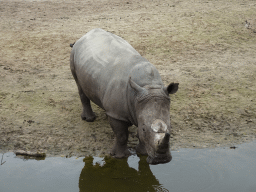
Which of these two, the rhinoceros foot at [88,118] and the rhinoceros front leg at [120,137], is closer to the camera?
the rhinoceros front leg at [120,137]

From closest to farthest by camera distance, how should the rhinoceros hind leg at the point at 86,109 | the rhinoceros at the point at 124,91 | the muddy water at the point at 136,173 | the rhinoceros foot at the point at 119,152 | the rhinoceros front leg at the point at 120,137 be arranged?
the rhinoceros at the point at 124,91 < the muddy water at the point at 136,173 < the rhinoceros front leg at the point at 120,137 < the rhinoceros foot at the point at 119,152 < the rhinoceros hind leg at the point at 86,109

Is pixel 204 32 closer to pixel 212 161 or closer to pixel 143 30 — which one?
pixel 143 30

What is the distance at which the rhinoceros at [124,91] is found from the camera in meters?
3.45

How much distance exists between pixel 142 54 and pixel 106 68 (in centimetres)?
412

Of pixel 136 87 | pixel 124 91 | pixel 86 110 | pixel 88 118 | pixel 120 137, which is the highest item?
pixel 136 87

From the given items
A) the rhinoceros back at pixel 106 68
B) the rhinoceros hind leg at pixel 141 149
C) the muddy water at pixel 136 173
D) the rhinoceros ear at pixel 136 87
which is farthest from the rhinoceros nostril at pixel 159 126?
the rhinoceros hind leg at pixel 141 149

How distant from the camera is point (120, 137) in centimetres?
445

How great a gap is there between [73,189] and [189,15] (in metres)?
8.38

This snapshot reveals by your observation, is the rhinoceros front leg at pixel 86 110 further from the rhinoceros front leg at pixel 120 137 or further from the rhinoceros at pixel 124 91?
the rhinoceros front leg at pixel 120 137

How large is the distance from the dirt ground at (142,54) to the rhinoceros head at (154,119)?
1373 millimetres

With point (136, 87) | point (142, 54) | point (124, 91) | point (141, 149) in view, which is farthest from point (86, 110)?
point (142, 54)

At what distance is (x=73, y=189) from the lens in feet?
12.9

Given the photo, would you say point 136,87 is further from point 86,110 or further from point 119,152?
point 86,110

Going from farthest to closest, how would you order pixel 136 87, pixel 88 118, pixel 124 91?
pixel 88 118 → pixel 124 91 → pixel 136 87
